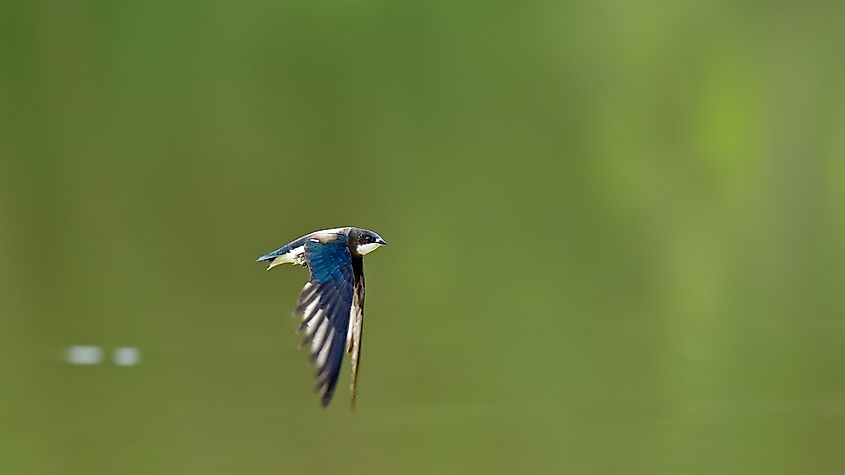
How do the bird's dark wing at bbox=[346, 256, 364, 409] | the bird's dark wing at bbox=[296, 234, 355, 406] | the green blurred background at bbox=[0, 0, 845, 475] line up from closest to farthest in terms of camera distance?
Answer: the bird's dark wing at bbox=[296, 234, 355, 406] → the bird's dark wing at bbox=[346, 256, 364, 409] → the green blurred background at bbox=[0, 0, 845, 475]

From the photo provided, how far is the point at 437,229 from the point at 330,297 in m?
6.33

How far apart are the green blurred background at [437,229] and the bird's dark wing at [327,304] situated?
1226 mm

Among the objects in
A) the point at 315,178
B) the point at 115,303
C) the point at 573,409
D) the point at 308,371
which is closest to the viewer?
the point at 573,409

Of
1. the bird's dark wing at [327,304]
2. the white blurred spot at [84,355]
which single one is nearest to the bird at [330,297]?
the bird's dark wing at [327,304]

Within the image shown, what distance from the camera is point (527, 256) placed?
10797 millimetres

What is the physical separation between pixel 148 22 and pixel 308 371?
6513mm

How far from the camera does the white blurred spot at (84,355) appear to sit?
833 cm

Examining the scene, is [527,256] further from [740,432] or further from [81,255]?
[740,432]

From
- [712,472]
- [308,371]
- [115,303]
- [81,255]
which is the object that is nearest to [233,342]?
[308,371]

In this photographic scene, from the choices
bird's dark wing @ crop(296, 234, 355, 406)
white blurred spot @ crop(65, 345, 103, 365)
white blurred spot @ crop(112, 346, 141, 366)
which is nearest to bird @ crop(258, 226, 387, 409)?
bird's dark wing @ crop(296, 234, 355, 406)

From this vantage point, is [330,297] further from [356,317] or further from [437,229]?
[437,229]

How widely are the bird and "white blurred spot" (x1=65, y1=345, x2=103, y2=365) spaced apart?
2.91 m

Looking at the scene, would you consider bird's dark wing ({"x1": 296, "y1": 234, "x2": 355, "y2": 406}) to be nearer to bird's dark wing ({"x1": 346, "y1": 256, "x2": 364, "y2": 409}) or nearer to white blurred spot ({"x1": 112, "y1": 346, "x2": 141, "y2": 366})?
bird's dark wing ({"x1": 346, "y1": 256, "x2": 364, "y2": 409})

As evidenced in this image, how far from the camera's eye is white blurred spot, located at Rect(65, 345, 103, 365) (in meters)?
8.33
